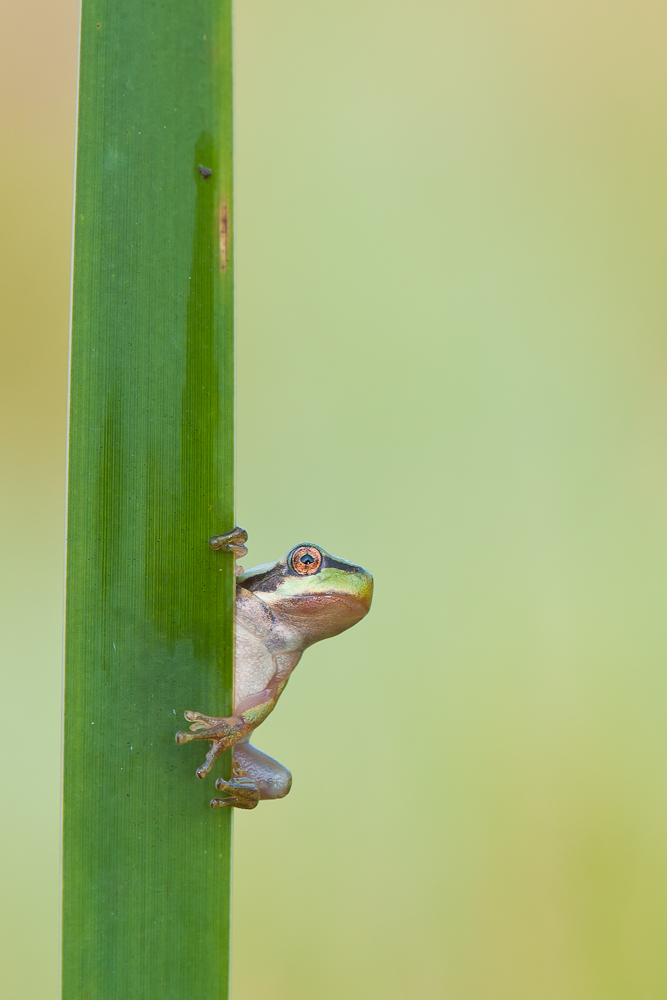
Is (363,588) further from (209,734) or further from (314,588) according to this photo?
(209,734)

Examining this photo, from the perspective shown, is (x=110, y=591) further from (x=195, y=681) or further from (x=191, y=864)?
(x=191, y=864)

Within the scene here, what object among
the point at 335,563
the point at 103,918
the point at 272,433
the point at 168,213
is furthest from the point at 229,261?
the point at 272,433

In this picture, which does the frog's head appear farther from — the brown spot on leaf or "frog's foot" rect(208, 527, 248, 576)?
the brown spot on leaf

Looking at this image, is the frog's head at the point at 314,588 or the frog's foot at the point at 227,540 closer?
the frog's foot at the point at 227,540

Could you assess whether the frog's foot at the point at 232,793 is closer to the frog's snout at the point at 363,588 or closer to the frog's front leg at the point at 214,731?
the frog's front leg at the point at 214,731

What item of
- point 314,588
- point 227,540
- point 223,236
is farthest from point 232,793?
point 223,236

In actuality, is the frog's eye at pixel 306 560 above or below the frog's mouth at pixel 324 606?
above

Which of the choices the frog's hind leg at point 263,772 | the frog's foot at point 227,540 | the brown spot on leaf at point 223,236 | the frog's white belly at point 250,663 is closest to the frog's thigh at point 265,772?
the frog's hind leg at point 263,772

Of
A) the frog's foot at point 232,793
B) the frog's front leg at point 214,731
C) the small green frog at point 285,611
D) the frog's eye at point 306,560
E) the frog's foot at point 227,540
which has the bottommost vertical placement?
the frog's foot at point 232,793
